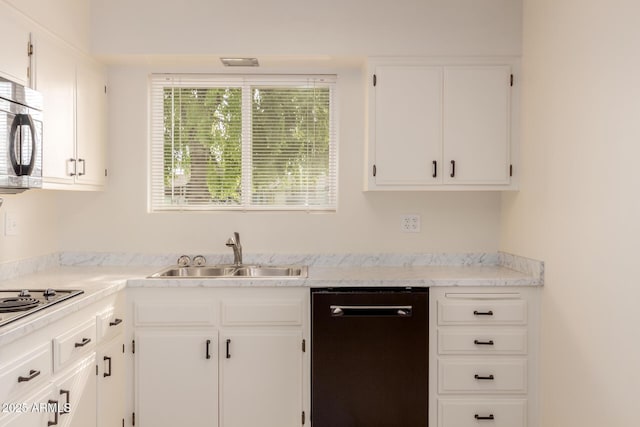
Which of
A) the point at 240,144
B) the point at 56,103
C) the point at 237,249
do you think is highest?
the point at 56,103

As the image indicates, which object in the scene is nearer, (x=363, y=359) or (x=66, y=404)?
(x=66, y=404)

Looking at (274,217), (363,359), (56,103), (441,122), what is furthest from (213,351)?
(441,122)

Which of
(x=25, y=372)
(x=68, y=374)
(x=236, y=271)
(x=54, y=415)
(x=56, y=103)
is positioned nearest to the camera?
(x=25, y=372)

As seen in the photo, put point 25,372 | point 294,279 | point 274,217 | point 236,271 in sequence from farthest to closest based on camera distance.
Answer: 1. point 274,217
2. point 236,271
3. point 294,279
4. point 25,372

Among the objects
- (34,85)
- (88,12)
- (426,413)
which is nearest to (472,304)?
(426,413)

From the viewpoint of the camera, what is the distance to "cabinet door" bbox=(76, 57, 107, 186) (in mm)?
2826

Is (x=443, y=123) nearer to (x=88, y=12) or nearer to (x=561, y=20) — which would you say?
(x=561, y=20)

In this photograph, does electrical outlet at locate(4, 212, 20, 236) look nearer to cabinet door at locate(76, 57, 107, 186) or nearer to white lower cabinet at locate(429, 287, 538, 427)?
cabinet door at locate(76, 57, 107, 186)

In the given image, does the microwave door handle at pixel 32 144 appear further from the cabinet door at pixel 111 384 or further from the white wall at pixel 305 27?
the white wall at pixel 305 27

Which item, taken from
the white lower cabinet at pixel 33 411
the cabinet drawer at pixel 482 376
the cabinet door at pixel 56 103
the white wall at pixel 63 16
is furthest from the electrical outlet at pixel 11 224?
the cabinet drawer at pixel 482 376

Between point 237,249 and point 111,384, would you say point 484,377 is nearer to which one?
point 237,249

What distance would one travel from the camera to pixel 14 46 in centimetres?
219

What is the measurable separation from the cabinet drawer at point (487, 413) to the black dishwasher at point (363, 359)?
248 millimetres

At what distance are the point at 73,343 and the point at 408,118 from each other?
208 centimetres
